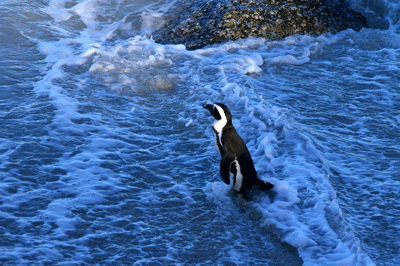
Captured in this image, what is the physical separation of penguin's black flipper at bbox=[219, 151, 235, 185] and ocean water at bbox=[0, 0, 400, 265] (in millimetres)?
240

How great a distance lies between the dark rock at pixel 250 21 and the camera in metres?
8.18

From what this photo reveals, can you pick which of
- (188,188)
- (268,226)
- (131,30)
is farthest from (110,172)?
(131,30)

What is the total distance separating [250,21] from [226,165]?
5018 millimetres

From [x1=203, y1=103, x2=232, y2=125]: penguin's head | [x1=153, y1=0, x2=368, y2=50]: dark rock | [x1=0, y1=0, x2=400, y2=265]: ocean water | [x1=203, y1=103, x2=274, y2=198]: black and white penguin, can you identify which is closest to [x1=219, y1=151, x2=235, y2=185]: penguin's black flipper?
[x1=203, y1=103, x2=274, y2=198]: black and white penguin

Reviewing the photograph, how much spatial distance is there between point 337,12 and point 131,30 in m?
4.51

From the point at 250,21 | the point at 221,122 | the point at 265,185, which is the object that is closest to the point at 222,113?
the point at 221,122

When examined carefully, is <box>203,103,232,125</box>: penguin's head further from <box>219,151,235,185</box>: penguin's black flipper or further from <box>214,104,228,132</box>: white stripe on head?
<box>219,151,235,185</box>: penguin's black flipper

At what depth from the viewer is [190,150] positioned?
488 cm

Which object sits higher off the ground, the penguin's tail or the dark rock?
the dark rock

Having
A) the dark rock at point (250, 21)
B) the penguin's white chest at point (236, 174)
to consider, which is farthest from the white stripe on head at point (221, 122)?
the dark rock at point (250, 21)

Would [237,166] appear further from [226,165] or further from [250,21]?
[250,21]

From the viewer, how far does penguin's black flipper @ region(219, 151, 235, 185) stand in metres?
3.95

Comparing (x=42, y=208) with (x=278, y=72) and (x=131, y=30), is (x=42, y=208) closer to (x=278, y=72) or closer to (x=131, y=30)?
(x=278, y=72)

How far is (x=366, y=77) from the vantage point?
6.82m
